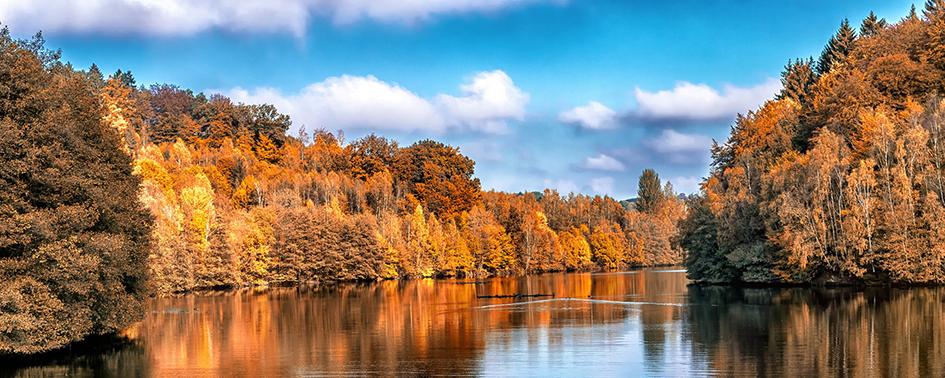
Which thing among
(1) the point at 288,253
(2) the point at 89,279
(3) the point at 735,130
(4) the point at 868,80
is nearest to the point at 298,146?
(1) the point at 288,253

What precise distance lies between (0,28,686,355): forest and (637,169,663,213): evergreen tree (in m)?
0.38

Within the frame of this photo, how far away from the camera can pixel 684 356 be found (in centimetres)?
3106

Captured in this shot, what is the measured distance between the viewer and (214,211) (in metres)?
91.4

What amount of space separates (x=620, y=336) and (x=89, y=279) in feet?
77.7

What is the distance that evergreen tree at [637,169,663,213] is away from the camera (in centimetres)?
19750

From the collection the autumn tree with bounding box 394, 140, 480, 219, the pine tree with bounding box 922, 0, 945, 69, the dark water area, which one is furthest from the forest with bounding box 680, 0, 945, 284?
the autumn tree with bounding box 394, 140, 480, 219

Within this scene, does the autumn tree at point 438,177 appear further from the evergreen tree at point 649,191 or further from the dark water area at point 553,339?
the dark water area at point 553,339

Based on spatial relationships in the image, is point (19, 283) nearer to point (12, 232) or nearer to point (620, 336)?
point (12, 232)

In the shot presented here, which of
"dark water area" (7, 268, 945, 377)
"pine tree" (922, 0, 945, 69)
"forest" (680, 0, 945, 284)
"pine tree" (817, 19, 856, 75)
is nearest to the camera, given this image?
"dark water area" (7, 268, 945, 377)

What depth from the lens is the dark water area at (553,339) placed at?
2889 centimetres

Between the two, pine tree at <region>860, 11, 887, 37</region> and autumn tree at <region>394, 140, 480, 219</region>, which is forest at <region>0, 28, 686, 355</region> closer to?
autumn tree at <region>394, 140, 480, 219</region>

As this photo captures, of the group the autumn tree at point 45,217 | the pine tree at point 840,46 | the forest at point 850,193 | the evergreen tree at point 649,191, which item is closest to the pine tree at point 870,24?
the pine tree at point 840,46

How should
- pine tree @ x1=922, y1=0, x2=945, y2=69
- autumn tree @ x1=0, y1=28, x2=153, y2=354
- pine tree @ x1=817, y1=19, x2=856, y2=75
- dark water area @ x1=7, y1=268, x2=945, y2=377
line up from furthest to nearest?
pine tree @ x1=817, y1=19, x2=856, y2=75
pine tree @ x1=922, y1=0, x2=945, y2=69
autumn tree @ x1=0, y1=28, x2=153, y2=354
dark water area @ x1=7, y1=268, x2=945, y2=377

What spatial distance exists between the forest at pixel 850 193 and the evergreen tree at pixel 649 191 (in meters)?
108
